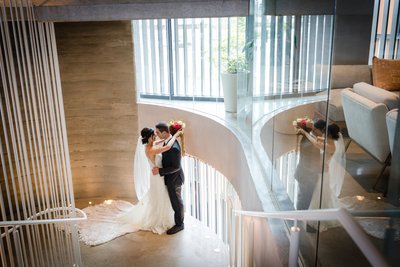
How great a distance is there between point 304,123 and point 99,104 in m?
5.91

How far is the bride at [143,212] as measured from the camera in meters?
6.66

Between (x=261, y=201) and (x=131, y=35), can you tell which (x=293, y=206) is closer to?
(x=261, y=201)

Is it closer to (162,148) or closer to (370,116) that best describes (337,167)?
(370,116)

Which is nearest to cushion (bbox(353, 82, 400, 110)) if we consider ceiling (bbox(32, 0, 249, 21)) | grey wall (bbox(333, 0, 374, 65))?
grey wall (bbox(333, 0, 374, 65))

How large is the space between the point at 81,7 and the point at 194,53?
295 cm

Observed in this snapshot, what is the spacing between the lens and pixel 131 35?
7.57 metres

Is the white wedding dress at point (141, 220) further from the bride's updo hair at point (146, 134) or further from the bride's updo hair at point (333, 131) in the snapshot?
the bride's updo hair at point (333, 131)

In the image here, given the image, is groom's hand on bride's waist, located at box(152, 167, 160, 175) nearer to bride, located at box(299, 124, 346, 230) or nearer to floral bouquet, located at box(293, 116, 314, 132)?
floral bouquet, located at box(293, 116, 314, 132)

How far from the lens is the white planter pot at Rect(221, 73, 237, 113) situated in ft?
23.9

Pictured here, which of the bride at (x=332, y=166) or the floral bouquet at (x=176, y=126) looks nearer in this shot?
the bride at (x=332, y=166)

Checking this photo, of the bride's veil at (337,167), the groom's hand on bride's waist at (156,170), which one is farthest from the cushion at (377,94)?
the groom's hand on bride's waist at (156,170)

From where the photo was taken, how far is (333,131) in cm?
203

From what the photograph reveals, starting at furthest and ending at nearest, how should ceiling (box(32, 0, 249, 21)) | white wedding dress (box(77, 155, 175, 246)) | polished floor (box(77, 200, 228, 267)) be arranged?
white wedding dress (box(77, 155, 175, 246)) → polished floor (box(77, 200, 228, 267)) → ceiling (box(32, 0, 249, 21))

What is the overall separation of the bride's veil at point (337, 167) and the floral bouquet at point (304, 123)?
0.39m
